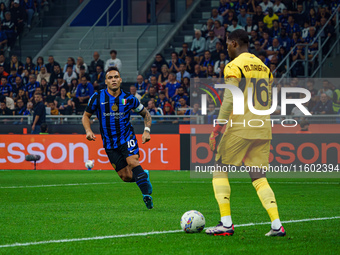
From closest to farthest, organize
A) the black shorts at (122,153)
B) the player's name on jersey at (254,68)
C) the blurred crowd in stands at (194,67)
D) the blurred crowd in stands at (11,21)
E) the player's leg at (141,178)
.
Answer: the player's name on jersey at (254,68), the player's leg at (141,178), the black shorts at (122,153), the blurred crowd in stands at (194,67), the blurred crowd in stands at (11,21)

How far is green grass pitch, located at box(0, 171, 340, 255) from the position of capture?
239 inches

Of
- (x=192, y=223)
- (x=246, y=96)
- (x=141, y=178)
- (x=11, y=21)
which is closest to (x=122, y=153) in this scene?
(x=141, y=178)

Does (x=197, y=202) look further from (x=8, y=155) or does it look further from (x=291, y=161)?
(x=8, y=155)

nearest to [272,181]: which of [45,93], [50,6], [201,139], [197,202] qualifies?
[201,139]

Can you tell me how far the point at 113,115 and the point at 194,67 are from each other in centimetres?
1237

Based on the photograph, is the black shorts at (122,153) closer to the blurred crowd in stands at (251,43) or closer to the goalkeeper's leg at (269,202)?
the goalkeeper's leg at (269,202)

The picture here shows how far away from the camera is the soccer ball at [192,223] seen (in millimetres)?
6895

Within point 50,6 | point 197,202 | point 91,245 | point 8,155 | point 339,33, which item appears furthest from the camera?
point 50,6

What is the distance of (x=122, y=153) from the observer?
9.63 metres

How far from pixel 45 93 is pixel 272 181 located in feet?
36.0

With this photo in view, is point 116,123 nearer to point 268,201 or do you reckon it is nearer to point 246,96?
point 246,96

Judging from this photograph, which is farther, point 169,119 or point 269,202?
point 169,119

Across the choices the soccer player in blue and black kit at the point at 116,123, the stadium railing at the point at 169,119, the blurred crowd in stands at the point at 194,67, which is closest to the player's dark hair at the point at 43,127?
the stadium railing at the point at 169,119

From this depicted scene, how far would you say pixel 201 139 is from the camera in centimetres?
1811
